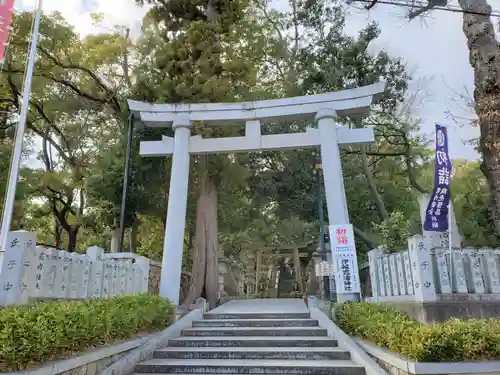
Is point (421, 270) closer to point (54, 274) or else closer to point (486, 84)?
point (486, 84)

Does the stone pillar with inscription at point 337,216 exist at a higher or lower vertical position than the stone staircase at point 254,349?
higher

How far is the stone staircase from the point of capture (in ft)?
14.9

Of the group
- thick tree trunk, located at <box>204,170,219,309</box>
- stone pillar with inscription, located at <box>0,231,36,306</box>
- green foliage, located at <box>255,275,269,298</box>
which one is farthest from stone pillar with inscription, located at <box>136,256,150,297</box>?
green foliage, located at <box>255,275,269,298</box>

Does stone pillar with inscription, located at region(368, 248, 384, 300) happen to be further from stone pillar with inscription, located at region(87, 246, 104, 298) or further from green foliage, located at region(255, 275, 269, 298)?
Answer: green foliage, located at region(255, 275, 269, 298)

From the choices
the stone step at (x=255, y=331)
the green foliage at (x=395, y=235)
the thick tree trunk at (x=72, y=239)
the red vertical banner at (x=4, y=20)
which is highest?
Result: the red vertical banner at (x=4, y=20)

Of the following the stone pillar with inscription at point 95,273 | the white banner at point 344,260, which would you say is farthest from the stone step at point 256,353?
the white banner at point 344,260

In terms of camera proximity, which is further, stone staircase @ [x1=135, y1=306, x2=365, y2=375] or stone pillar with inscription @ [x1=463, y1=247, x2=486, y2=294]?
stone pillar with inscription @ [x1=463, y1=247, x2=486, y2=294]

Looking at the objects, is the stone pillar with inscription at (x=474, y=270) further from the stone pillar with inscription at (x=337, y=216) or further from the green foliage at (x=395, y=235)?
the stone pillar with inscription at (x=337, y=216)

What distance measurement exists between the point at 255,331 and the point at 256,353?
2.65 feet

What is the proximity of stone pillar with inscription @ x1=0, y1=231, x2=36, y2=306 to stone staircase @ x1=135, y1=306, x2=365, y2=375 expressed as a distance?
1.80 meters

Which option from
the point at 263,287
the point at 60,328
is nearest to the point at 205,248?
the point at 60,328

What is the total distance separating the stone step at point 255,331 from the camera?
18.7ft

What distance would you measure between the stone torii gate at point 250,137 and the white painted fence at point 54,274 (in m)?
1.44

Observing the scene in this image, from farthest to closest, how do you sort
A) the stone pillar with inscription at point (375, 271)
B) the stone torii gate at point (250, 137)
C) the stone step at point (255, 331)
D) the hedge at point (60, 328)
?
the stone torii gate at point (250, 137) → the stone pillar with inscription at point (375, 271) → the stone step at point (255, 331) → the hedge at point (60, 328)
